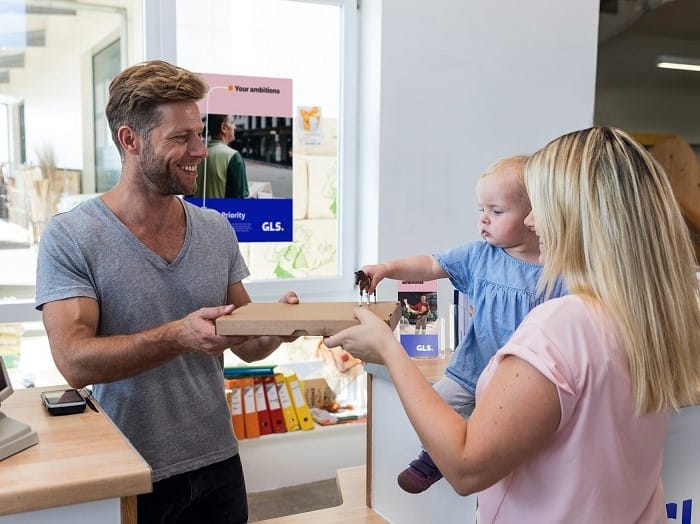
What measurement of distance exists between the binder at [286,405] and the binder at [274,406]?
0.02 meters

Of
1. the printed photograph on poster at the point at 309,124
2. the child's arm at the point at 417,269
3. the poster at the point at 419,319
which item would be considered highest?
the printed photograph on poster at the point at 309,124

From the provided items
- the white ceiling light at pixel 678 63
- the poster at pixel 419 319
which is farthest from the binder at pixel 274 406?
the white ceiling light at pixel 678 63

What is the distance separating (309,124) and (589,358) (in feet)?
10.3

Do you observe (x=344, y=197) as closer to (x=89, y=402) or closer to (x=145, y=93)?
(x=145, y=93)

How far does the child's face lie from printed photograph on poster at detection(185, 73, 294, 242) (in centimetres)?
197

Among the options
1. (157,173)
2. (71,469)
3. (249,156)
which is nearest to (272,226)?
(249,156)

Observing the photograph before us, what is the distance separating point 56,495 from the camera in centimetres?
118

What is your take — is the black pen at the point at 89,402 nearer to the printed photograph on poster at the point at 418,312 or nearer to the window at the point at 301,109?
the printed photograph on poster at the point at 418,312

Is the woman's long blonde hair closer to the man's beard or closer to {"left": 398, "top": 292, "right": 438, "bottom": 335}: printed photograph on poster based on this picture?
the man's beard

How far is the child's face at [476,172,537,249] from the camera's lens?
2.01 metres

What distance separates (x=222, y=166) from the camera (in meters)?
3.75

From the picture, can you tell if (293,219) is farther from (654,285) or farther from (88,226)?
(654,285)

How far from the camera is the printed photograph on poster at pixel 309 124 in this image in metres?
3.94

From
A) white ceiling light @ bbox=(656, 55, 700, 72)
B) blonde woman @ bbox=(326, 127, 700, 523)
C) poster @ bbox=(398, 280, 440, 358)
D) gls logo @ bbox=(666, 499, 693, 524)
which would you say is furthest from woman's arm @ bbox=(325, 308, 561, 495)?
white ceiling light @ bbox=(656, 55, 700, 72)
